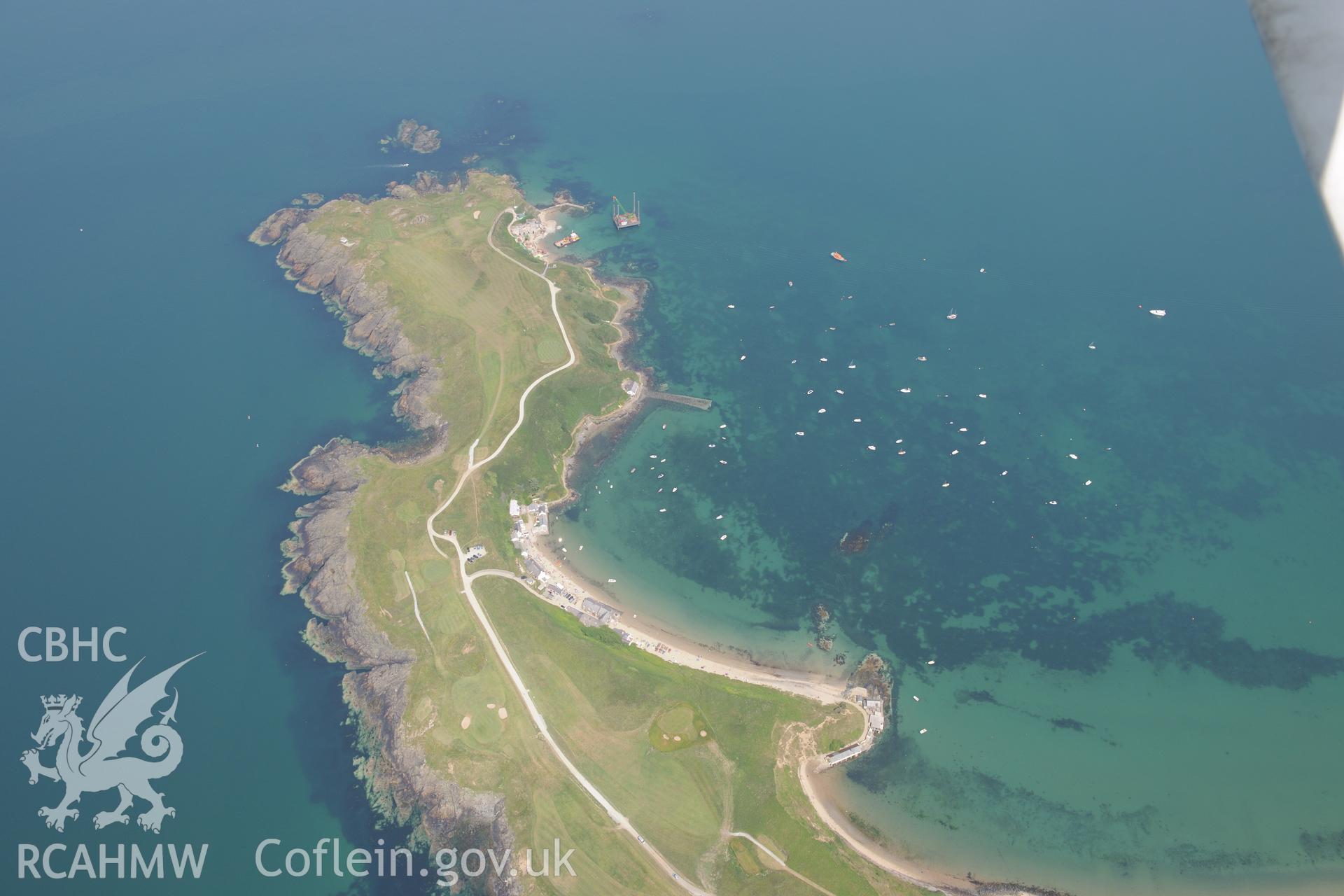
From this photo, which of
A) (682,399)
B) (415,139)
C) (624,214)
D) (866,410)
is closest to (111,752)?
(682,399)

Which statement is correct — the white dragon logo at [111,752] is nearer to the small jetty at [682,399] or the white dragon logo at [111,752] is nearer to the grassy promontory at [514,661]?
the grassy promontory at [514,661]

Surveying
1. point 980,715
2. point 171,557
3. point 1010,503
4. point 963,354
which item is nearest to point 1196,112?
point 963,354

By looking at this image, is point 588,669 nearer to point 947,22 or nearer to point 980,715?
point 980,715

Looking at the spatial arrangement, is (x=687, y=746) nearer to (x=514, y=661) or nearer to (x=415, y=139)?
(x=514, y=661)

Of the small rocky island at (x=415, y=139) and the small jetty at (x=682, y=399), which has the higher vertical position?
the small rocky island at (x=415, y=139)

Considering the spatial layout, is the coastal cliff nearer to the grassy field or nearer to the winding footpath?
the winding footpath

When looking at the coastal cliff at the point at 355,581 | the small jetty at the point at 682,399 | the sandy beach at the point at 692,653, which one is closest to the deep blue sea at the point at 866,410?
Result: the small jetty at the point at 682,399

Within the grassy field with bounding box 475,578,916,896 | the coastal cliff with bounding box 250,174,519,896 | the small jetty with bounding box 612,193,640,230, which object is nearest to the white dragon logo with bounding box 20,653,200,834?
the coastal cliff with bounding box 250,174,519,896
